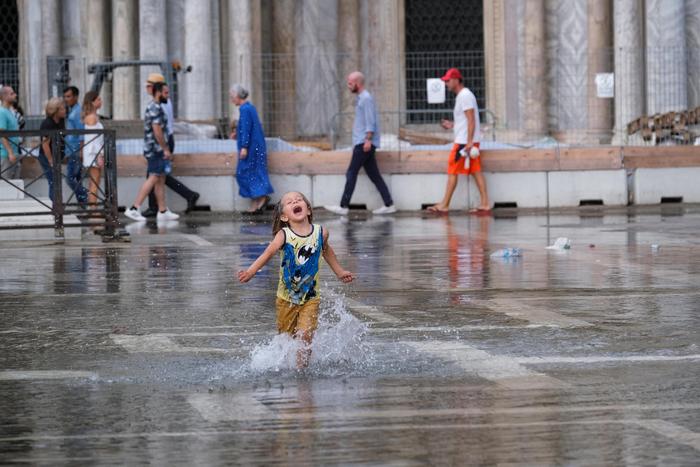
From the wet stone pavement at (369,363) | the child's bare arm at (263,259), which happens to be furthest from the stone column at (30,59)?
the child's bare arm at (263,259)

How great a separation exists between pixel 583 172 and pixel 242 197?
5.05 meters

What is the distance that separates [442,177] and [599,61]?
655cm

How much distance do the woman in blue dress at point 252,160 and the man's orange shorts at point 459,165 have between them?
266 centimetres

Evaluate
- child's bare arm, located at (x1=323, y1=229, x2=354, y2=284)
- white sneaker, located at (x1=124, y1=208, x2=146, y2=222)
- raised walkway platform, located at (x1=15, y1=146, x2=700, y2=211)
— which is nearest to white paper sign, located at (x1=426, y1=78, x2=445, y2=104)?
raised walkway platform, located at (x1=15, y1=146, x2=700, y2=211)

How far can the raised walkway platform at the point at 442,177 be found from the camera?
2497cm

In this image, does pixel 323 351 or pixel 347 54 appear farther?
pixel 347 54

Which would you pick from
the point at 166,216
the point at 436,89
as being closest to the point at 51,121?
the point at 166,216

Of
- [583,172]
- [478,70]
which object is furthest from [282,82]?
[583,172]

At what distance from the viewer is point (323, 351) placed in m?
9.22

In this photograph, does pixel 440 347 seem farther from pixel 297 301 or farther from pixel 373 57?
pixel 373 57

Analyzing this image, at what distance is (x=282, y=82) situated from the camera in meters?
31.0

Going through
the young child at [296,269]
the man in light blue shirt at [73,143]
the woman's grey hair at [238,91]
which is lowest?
the young child at [296,269]

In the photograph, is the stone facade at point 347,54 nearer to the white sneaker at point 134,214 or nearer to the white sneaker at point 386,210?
the white sneaker at point 134,214

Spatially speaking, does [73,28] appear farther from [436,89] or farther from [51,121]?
[51,121]
